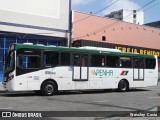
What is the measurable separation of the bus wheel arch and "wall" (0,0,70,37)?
42.2ft

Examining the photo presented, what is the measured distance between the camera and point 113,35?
41688mm

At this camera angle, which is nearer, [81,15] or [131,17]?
[81,15]

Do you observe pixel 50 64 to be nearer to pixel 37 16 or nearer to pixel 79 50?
pixel 79 50

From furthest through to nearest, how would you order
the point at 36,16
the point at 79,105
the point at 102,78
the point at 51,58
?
the point at 36,16 → the point at 102,78 → the point at 51,58 → the point at 79,105

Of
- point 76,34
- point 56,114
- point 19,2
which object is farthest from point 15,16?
point 56,114

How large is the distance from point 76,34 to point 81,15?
86.9 inches

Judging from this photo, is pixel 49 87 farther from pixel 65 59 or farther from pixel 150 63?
pixel 150 63

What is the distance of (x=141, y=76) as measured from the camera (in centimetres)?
2591

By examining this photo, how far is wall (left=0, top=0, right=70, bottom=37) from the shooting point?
107 feet

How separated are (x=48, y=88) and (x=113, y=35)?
2235cm

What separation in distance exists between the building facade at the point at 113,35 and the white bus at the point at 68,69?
11.8 m

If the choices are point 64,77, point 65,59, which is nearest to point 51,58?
point 65,59

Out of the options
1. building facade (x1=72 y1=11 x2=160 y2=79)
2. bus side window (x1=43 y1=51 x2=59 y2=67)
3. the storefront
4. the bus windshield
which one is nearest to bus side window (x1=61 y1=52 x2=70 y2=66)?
bus side window (x1=43 y1=51 x2=59 y2=67)

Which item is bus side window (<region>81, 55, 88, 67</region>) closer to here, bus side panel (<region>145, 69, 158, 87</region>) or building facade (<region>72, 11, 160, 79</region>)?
bus side panel (<region>145, 69, 158, 87</region>)
